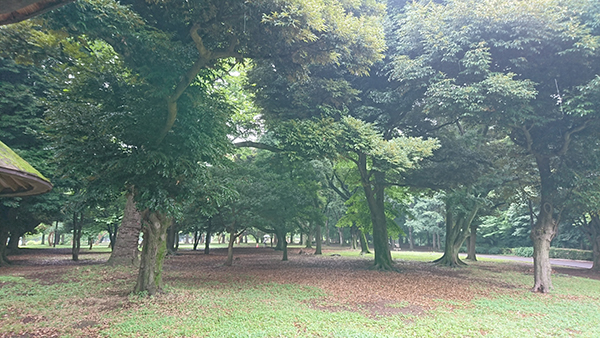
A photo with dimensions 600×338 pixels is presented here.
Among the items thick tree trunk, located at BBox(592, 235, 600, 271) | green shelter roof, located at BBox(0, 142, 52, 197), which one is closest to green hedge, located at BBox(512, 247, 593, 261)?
thick tree trunk, located at BBox(592, 235, 600, 271)

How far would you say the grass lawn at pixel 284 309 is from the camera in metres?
6.11

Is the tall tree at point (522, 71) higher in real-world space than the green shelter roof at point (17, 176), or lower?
higher

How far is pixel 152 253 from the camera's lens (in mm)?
8594

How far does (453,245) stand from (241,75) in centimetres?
1714

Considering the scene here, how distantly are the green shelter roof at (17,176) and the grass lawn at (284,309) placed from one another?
8.65 ft

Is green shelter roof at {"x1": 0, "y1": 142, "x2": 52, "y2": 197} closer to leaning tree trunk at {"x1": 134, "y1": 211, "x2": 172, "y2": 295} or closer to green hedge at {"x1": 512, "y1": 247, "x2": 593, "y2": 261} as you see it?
leaning tree trunk at {"x1": 134, "y1": 211, "x2": 172, "y2": 295}

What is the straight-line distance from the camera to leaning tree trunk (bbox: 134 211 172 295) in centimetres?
852

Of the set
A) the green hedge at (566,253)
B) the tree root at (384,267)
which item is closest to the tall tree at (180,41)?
the tree root at (384,267)

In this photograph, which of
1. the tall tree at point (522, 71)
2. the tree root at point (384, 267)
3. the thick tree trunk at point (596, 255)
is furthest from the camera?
the thick tree trunk at point (596, 255)

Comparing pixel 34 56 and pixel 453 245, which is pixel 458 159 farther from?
pixel 34 56

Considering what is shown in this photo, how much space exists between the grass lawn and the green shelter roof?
2638 millimetres

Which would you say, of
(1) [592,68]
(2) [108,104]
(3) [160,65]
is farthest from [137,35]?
(1) [592,68]

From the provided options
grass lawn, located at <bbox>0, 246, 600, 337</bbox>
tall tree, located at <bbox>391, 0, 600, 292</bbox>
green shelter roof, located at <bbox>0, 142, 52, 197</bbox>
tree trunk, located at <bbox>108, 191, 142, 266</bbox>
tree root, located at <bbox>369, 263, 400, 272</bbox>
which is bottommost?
tree root, located at <bbox>369, 263, 400, 272</bbox>

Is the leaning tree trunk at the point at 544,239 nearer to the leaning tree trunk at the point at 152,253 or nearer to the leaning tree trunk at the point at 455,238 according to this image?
the leaning tree trunk at the point at 455,238
